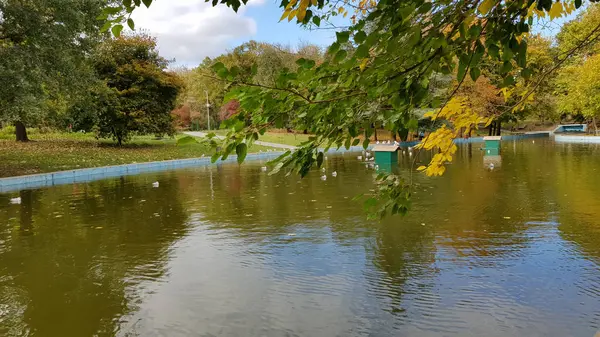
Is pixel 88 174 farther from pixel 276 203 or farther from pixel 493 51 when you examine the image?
pixel 493 51

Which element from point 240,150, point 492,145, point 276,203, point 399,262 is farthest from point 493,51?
point 492,145

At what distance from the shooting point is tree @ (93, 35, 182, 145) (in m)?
21.5

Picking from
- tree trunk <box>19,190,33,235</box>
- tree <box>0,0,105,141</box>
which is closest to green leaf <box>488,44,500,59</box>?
tree trunk <box>19,190,33,235</box>

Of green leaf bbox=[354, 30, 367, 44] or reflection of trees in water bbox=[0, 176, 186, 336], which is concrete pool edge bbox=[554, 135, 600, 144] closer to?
reflection of trees in water bbox=[0, 176, 186, 336]

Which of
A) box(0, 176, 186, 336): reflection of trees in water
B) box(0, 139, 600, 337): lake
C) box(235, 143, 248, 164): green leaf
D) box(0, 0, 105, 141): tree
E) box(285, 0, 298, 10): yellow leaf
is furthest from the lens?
box(0, 0, 105, 141): tree

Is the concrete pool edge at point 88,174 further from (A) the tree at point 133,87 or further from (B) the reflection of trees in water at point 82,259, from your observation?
(A) the tree at point 133,87

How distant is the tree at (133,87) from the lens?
21500 mm

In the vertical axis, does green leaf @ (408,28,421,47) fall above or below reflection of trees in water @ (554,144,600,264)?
above

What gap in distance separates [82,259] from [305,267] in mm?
→ 2867

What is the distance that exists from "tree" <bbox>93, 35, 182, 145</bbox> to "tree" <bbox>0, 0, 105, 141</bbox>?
733 centimetres

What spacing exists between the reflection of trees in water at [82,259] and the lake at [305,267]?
0.03 m

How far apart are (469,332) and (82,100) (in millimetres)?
16831

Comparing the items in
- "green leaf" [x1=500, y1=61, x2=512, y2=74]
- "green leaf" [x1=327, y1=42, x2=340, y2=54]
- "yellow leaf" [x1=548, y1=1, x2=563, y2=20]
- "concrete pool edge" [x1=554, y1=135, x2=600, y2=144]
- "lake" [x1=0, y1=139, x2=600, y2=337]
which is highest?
"yellow leaf" [x1=548, y1=1, x2=563, y2=20]

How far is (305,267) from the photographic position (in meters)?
4.80
